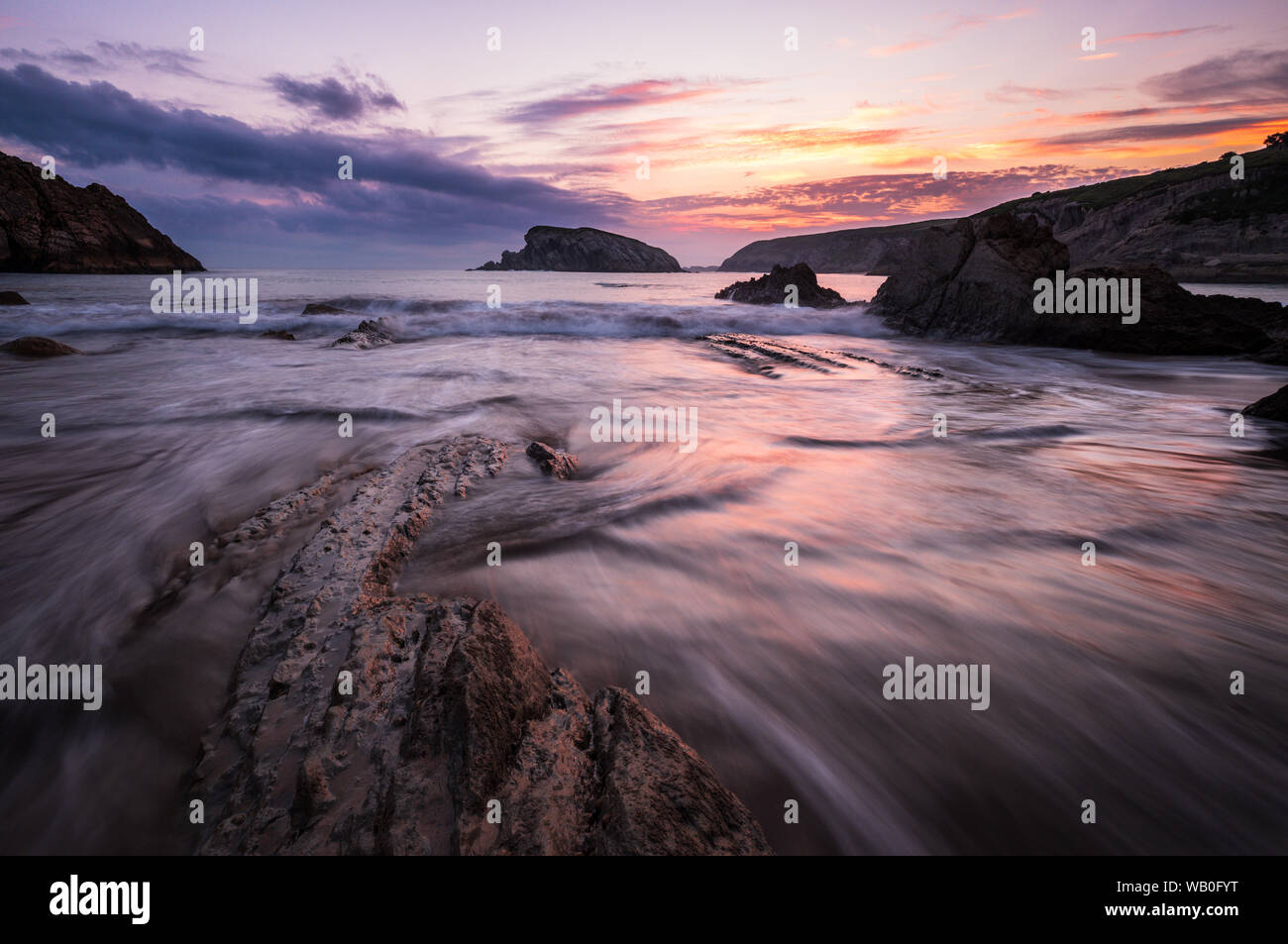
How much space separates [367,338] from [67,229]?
7576 cm

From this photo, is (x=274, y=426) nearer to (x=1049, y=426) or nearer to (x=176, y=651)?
(x=176, y=651)

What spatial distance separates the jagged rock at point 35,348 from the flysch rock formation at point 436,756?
15309 millimetres

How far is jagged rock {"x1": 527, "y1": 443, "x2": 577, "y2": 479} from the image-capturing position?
504cm

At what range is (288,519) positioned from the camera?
379cm

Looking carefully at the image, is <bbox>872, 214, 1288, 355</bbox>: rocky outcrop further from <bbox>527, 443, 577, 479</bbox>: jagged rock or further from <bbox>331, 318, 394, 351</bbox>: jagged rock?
<bbox>331, 318, 394, 351</bbox>: jagged rock

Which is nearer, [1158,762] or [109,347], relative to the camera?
[1158,762]

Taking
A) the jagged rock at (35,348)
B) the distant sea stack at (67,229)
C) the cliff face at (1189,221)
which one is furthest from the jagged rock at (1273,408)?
the distant sea stack at (67,229)

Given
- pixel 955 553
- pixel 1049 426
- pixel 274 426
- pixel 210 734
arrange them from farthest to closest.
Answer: pixel 1049 426 < pixel 274 426 < pixel 955 553 < pixel 210 734

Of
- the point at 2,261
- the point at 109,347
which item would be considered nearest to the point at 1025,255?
the point at 109,347

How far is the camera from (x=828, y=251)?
15825cm

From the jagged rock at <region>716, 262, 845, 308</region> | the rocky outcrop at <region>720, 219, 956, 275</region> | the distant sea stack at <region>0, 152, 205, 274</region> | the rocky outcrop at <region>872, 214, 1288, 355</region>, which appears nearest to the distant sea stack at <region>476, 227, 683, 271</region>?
the rocky outcrop at <region>720, 219, 956, 275</region>

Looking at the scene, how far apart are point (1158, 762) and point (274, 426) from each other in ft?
26.7

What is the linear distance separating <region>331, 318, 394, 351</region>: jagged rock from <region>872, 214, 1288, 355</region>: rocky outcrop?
667 inches

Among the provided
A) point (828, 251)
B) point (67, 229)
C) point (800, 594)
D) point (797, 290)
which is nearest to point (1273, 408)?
point (800, 594)
